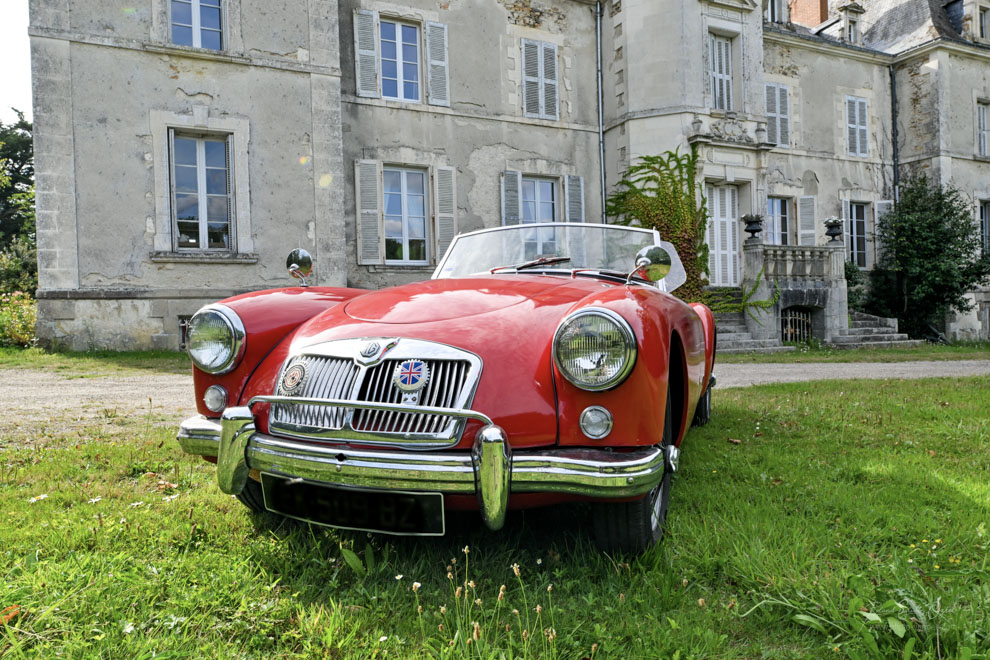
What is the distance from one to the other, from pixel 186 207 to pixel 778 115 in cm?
1372

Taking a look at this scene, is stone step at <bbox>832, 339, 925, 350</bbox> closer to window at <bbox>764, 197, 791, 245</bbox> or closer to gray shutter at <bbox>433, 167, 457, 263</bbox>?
window at <bbox>764, 197, 791, 245</bbox>

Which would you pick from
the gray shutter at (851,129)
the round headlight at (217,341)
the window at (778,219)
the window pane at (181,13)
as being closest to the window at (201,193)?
the window pane at (181,13)

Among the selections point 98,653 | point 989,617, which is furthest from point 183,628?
point 989,617

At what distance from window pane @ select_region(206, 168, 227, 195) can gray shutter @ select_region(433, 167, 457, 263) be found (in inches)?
155

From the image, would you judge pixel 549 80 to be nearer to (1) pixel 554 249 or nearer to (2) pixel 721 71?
(2) pixel 721 71

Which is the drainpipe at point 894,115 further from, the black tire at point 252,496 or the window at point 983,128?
the black tire at point 252,496

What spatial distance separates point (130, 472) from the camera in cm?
331

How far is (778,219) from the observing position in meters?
17.1

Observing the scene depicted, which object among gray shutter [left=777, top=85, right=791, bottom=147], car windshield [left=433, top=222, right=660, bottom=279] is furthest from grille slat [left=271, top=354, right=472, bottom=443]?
gray shutter [left=777, top=85, right=791, bottom=147]

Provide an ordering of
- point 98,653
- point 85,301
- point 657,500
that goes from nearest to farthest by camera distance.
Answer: point 98,653 → point 657,500 → point 85,301

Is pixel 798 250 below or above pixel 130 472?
above

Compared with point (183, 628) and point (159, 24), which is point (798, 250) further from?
point (183, 628)

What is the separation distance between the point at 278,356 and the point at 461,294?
0.73 metres

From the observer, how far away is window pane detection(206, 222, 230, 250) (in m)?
11.4
